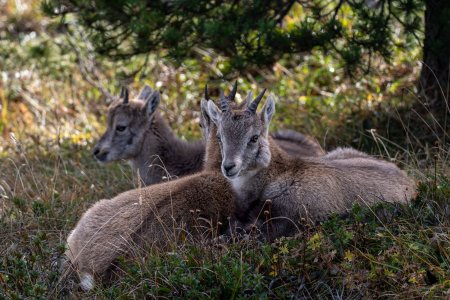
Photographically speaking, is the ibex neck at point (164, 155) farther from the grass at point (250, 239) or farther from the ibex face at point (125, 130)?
the grass at point (250, 239)

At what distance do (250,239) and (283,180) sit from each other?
92 cm

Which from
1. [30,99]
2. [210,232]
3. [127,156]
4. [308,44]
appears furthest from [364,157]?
[30,99]

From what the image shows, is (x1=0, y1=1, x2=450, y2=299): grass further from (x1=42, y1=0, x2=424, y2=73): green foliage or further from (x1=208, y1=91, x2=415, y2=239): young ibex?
(x1=42, y1=0, x2=424, y2=73): green foliage

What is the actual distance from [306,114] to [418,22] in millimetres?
2677

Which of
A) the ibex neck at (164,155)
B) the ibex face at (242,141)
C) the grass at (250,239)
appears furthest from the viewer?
the ibex neck at (164,155)

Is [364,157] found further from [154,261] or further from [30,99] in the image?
[30,99]

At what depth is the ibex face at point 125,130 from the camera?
10.3 metres

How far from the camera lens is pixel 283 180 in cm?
745

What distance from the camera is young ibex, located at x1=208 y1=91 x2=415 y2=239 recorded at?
23.8 ft

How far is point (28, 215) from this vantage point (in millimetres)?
8180

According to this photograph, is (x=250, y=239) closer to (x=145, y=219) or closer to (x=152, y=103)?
(x=145, y=219)

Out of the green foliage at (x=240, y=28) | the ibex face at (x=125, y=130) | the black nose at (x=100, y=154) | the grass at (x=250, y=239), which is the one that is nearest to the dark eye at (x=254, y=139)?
the grass at (x=250, y=239)

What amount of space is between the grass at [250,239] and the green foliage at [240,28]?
3.42ft

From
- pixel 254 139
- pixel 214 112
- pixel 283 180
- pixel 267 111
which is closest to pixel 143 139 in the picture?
pixel 214 112
